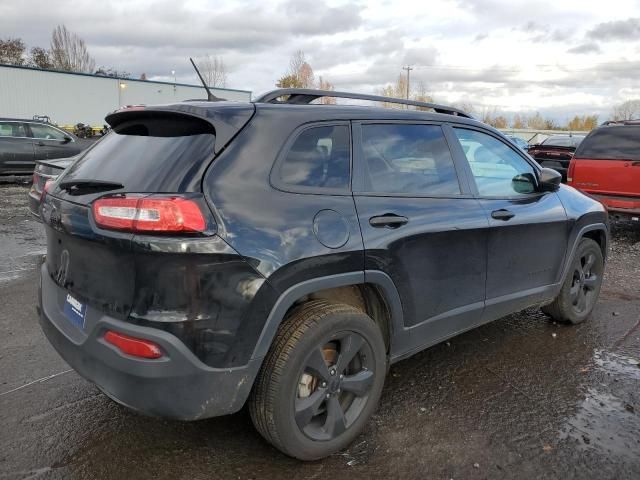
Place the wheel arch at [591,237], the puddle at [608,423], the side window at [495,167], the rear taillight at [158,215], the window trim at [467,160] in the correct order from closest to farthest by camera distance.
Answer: the rear taillight at [158,215] → the puddle at [608,423] → the window trim at [467,160] → the side window at [495,167] → the wheel arch at [591,237]

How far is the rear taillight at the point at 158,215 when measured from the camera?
7.40ft

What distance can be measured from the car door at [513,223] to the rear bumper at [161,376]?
1.96 m

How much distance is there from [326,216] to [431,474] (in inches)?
54.0

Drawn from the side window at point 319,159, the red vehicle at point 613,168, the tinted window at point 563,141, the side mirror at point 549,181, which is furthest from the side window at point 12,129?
the tinted window at point 563,141

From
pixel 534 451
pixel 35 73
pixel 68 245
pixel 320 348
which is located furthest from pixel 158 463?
pixel 35 73

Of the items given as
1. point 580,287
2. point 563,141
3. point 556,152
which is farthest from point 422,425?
point 563,141

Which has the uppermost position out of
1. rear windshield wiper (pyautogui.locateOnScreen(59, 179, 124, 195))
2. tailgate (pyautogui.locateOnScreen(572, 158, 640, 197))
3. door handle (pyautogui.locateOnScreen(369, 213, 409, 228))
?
rear windshield wiper (pyautogui.locateOnScreen(59, 179, 124, 195))

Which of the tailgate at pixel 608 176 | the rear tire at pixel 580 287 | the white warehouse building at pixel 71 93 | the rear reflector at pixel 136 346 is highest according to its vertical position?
the white warehouse building at pixel 71 93

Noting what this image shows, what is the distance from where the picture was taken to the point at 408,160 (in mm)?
3242

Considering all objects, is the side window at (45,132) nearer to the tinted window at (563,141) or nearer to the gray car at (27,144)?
the gray car at (27,144)

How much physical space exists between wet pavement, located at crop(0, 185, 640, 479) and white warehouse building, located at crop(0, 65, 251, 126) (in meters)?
30.6

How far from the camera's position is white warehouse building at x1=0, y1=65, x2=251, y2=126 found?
32.1m

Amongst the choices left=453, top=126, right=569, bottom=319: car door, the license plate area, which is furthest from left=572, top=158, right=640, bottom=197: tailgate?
the license plate area

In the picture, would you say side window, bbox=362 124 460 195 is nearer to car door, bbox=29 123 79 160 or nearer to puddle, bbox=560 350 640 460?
puddle, bbox=560 350 640 460
